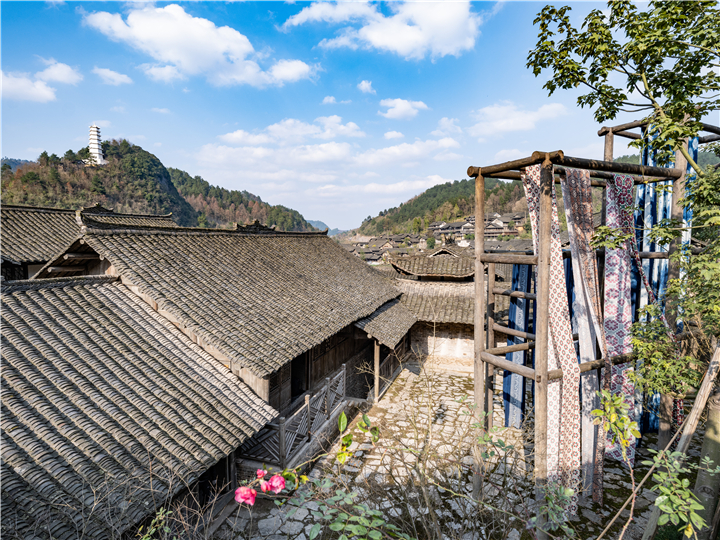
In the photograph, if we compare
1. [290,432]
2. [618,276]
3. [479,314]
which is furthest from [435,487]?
[618,276]

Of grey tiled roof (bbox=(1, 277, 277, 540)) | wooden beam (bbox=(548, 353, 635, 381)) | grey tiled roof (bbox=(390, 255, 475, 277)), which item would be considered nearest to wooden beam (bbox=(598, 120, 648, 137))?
wooden beam (bbox=(548, 353, 635, 381))

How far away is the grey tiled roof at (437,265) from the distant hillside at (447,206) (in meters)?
83.8

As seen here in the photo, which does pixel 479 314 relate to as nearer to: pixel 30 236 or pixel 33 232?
pixel 30 236

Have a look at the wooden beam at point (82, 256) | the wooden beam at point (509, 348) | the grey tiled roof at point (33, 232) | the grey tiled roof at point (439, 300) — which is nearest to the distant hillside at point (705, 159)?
the wooden beam at point (509, 348)

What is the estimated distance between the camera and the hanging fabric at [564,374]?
5305 mm

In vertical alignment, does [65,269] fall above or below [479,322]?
above

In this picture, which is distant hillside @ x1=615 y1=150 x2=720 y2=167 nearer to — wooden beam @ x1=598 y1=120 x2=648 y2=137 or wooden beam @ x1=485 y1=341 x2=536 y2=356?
wooden beam @ x1=598 y1=120 x2=648 y2=137

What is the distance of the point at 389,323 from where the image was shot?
40.9 feet

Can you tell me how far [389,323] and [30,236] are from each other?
16.5m

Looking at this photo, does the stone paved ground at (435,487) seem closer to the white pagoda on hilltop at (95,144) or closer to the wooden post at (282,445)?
the wooden post at (282,445)

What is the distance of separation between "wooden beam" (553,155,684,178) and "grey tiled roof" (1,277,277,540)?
596 cm

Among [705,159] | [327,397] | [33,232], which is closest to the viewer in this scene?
[327,397]

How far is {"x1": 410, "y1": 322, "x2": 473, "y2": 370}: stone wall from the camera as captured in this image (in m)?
14.6

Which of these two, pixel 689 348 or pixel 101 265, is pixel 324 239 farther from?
pixel 689 348
